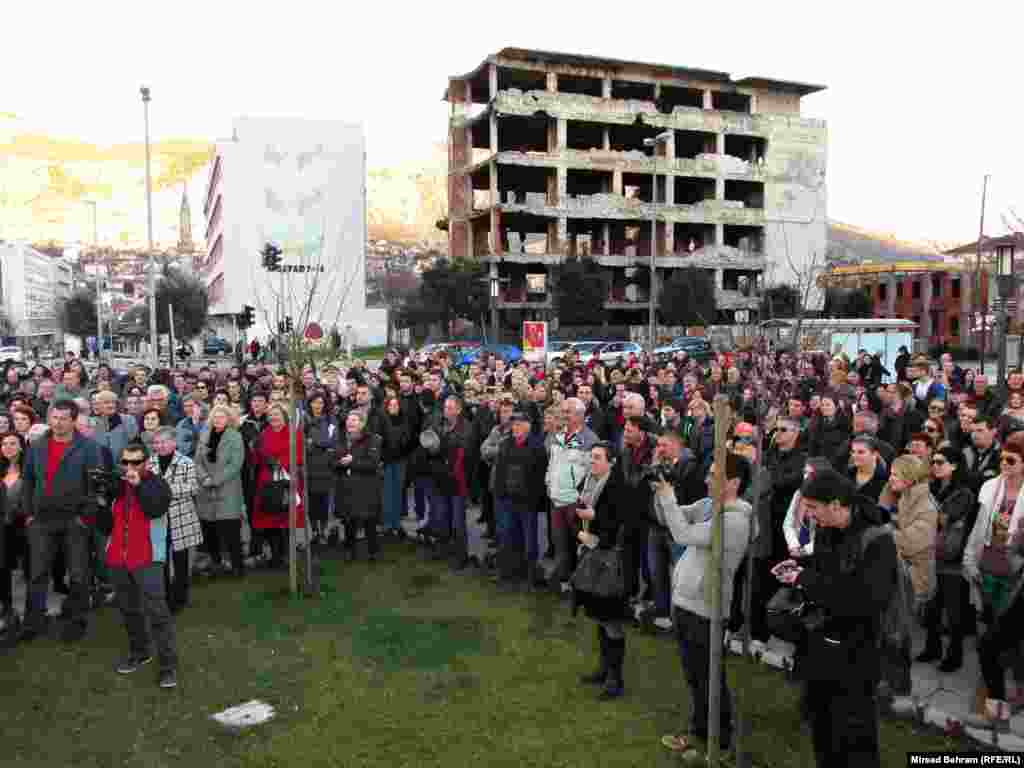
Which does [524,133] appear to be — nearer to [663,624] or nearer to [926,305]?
[926,305]

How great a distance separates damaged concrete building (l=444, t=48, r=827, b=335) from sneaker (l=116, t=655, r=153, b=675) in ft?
141

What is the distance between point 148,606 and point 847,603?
4547 millimetres

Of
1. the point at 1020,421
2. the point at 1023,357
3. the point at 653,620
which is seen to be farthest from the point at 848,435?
the point at 1023,357

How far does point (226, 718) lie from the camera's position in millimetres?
5258

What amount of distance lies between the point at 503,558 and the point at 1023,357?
1611cm

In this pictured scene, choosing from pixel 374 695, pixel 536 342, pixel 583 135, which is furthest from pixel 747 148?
pixel 374 695

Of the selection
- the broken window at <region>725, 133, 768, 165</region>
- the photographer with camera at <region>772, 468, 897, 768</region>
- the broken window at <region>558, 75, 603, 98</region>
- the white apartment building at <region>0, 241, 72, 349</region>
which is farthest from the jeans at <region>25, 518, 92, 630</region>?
the white apartment building at <region>0, 241, 72, 349</region>

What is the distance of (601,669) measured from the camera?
564 cm

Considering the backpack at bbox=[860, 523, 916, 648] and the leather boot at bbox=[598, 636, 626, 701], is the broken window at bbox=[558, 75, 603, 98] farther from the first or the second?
the backpack at bbox=[860, 523, 916, 648]

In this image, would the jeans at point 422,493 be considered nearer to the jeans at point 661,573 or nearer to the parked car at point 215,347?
the jeans at point 661,573

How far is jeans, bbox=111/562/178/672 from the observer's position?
5.61 m

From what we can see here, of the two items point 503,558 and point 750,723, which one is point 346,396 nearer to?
point 503,558

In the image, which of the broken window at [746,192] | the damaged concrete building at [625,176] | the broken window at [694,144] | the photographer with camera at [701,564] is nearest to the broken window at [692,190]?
the damaged concrete building at [625,176]

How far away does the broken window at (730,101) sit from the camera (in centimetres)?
5709
